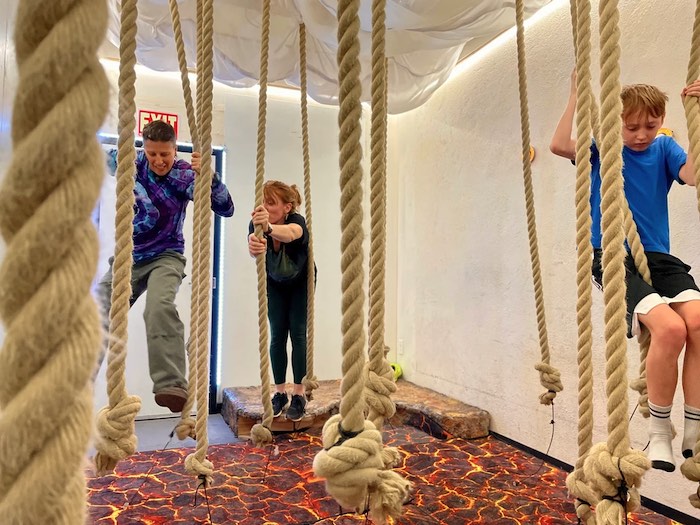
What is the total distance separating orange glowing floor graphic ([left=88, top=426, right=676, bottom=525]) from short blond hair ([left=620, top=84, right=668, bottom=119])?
110 cm

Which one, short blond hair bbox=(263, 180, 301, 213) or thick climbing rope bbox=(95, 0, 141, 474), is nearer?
thick climbing rope bbox=(95, 0, 141, 474)

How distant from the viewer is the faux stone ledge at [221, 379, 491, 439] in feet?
7.73

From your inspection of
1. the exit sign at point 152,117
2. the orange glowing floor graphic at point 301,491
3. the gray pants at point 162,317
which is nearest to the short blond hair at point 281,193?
the gray pants at point 162,317

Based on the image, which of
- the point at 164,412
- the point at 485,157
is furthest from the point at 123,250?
the point at 164,412

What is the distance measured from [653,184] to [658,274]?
0.82 ft

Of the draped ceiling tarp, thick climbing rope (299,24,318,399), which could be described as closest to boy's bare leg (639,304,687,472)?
thick climbing rope (299,24,318,399)

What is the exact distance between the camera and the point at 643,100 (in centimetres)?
127

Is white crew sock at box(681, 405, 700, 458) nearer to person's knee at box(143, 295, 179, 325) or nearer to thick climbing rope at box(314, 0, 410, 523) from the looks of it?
thick climbing rope at box(314, 0, 410, 523)

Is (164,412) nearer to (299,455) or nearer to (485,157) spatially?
(299,455)

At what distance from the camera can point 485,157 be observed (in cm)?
258

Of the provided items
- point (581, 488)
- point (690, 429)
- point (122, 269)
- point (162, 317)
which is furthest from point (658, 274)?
point (162, 317)

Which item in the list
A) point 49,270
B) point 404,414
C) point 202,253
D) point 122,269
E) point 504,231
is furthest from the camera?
point 404,414

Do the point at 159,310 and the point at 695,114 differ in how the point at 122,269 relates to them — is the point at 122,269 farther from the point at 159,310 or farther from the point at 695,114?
the point at 695,114

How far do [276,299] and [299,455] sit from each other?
2.03ft
